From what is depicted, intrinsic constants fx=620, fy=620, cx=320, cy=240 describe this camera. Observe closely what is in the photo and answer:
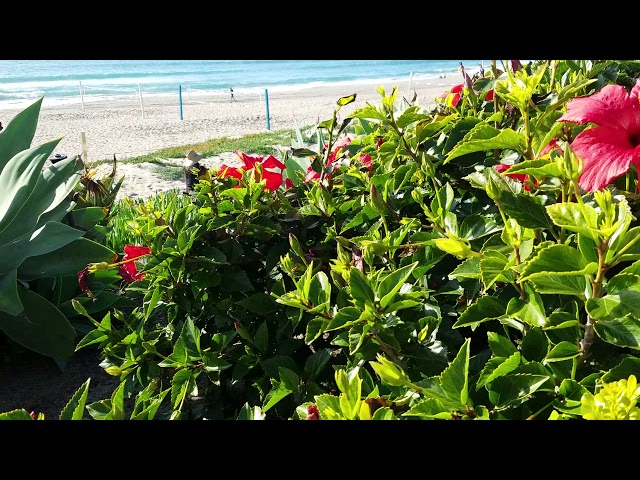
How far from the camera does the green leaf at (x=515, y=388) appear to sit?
596 millimetres

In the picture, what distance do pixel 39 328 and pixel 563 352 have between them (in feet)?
6.25

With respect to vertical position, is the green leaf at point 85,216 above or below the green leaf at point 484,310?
below

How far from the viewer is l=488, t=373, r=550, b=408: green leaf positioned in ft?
1.95

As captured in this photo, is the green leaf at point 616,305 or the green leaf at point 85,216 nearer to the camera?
the green leaf at point 616,305

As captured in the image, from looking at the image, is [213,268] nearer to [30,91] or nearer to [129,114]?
[129,114]

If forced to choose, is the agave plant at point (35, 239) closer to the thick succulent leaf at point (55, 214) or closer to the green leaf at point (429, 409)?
the thick succulent leaf at point (55, 214)

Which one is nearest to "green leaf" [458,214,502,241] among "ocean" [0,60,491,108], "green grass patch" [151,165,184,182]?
"green grass patch" [151,165,184,182]

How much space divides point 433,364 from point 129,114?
2242cm

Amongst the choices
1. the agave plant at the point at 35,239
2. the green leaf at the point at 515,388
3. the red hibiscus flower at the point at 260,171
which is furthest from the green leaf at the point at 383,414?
the agave plant at the point at 35,239

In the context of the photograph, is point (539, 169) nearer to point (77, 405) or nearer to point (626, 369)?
point (626, 369)

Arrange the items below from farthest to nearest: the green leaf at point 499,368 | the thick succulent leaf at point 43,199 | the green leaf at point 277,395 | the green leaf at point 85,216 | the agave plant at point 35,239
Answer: the green leaf at point 85,216
the thick succulent leaf at point 43,199
the agave plant at point 35,239
the green leaf at point 277,395
the green leaf at point 499,368

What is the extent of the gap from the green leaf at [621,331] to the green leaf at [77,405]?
0.52 m

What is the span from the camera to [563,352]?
2.00 ft

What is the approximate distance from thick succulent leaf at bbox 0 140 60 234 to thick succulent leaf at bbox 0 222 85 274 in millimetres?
68
